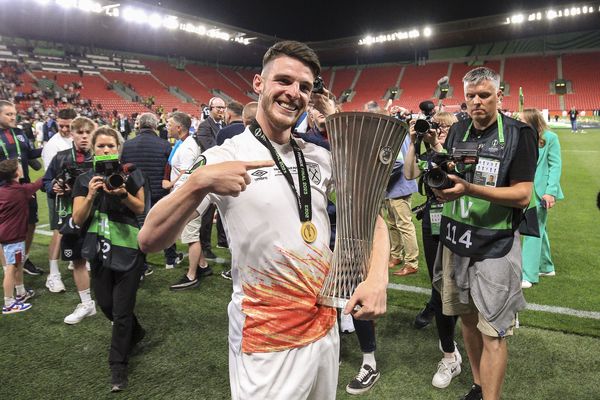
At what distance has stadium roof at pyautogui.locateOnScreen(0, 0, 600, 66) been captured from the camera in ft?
105

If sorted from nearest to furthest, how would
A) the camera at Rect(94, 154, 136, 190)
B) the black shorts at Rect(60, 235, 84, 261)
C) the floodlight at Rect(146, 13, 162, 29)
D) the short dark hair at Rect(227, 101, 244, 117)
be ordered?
1. the camera at Rect(94, 154, 136, 190)
2. the black shorts at Rect(60, 235, 84, 261)
3. the short dark hair at Rect(227, 101, 244, 117)
4. the floodlight at Rect(146, 13, 162, 29)

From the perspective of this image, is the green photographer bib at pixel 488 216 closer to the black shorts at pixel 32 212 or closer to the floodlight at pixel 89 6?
the black shorts at pixel 32 212

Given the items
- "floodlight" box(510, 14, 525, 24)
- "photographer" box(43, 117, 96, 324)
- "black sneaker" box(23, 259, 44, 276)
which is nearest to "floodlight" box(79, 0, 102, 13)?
"black sneaker" box(23, 259, 44, 276)

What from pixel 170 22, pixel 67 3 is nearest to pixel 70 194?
pixel 67 3

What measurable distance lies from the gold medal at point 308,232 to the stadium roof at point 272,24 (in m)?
34.1

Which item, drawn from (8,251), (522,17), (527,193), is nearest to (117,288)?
(8,251)

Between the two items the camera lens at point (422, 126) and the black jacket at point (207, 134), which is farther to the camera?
the black jacket at point (207, 134)

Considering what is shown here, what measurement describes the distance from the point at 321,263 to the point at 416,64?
4910 centimetres

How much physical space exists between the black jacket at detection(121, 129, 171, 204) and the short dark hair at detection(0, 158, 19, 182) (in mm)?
1101

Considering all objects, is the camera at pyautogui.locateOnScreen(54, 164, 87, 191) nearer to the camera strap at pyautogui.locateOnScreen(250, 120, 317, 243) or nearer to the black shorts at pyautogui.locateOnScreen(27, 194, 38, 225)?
the black shorts at pyautogui.locateOnScreen(27, 194, 38, 225)

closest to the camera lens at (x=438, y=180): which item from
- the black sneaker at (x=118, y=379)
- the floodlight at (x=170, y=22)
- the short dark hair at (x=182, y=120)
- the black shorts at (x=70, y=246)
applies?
the black sneaker at (x=118, y=379)

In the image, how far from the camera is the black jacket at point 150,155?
5051 millimetres

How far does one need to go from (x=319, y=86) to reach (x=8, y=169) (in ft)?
14.1

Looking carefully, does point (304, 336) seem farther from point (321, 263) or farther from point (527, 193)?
point (527, 193)
